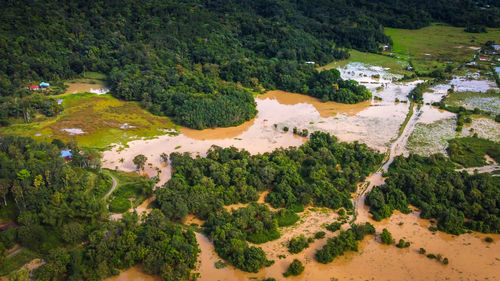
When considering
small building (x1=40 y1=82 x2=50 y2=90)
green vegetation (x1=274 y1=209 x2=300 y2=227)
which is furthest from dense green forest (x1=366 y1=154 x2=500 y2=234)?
small building (x1=40 y1=82 x2=50 y2=90)

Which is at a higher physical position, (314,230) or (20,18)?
(20,18)

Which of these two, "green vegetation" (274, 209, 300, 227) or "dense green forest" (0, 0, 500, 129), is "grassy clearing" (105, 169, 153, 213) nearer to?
"green vegetation" (274, 209, 300, 227)

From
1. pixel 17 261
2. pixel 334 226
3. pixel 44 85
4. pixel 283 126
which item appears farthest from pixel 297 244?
pixel 44 85

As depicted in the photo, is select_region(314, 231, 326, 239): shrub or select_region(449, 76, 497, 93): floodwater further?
select_region(449, 76, 497, 93): floodwater

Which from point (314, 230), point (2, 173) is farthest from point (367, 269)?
point (2, 173)

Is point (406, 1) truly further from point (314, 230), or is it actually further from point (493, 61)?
point (314, 230)
